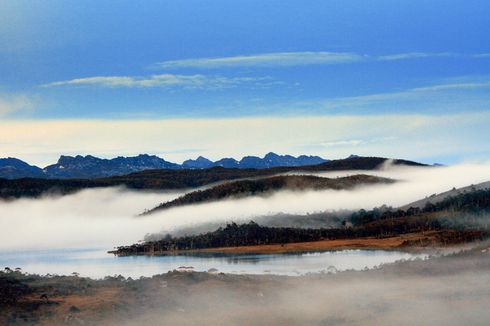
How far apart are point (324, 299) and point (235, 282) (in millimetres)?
13813

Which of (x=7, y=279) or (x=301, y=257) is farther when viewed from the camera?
(x=301, y=257)

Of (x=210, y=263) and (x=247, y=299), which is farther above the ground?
(x=210, y=263)

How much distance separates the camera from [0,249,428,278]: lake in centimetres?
14662

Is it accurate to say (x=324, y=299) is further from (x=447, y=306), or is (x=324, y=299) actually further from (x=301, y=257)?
(x=301, y=257)

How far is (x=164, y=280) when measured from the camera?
107m

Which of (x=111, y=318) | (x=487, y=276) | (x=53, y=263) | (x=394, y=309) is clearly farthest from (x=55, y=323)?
(x=53, y=263)

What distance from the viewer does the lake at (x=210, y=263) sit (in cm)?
14662

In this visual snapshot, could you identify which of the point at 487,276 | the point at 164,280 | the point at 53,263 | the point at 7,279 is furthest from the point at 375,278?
the point at 53,263

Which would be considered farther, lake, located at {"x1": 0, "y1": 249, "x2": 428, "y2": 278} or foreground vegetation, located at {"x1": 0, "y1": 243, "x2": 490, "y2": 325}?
lake, located at {"x1": 0, "y1": 249, "x2": 428, "y2": 278}

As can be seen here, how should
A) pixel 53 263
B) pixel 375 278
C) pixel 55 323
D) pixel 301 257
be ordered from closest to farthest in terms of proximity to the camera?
pixel 55 323, pixel 375 278, pixel 53 263, pixel 301 257

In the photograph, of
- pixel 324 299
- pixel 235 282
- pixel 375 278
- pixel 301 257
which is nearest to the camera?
pixel 324 299

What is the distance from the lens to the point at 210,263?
17462 centimetres

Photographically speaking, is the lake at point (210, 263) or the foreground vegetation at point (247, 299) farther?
the lake at point (210, 263)

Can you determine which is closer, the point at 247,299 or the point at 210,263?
the point at 247,299
